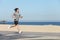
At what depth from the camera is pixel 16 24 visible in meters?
15.4

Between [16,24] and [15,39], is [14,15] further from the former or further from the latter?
[15,39]

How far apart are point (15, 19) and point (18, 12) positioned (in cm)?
49

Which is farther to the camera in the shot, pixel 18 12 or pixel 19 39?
pixel 18 12

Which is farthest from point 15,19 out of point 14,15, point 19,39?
point 19,39

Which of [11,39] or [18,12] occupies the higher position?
[18,12]

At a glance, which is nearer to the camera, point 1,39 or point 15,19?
point 1,39

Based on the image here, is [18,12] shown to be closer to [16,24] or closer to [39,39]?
[16,24]

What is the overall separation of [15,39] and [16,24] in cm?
329

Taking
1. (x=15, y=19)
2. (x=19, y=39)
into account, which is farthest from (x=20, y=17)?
(x=19, y=39)

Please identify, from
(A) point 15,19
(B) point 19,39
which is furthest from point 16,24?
(B) point 19,39

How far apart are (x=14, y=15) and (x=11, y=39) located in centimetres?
343

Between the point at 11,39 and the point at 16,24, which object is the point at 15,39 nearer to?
the point at 11,39

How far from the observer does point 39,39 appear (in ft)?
39.9

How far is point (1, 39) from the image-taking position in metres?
12.1
